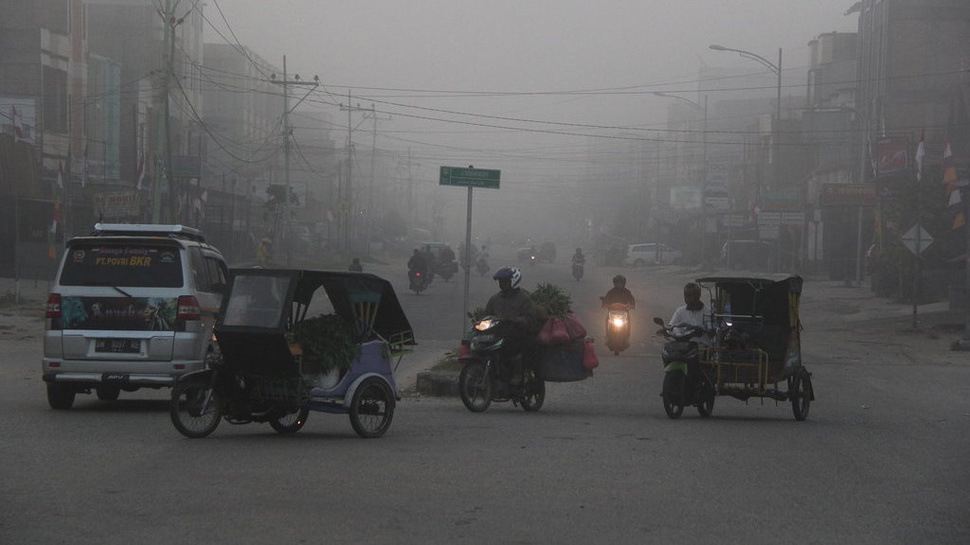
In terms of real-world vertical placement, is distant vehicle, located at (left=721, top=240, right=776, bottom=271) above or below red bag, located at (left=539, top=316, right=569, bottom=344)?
below

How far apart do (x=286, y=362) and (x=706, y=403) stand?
540cm

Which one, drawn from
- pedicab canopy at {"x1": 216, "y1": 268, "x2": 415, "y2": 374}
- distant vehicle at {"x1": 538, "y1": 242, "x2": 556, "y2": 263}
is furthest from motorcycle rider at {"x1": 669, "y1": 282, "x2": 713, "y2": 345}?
distant vehicle at {"x1": 538, "y1": 242, "x2": 556, "y2": 263}

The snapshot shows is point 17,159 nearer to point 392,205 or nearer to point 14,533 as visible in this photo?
point 14,533

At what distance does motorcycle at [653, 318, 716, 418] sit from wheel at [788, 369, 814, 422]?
2.97 ft

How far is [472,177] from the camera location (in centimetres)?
2227

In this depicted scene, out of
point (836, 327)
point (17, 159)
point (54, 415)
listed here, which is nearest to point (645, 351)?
point (836, 327)

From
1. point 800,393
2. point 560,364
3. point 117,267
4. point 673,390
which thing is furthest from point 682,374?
point 117,267

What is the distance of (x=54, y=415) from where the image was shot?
13797 mm

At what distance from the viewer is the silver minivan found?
14008 mm

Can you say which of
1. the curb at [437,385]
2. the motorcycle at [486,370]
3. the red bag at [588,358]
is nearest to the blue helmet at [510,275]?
the motorcycle at [486,370]

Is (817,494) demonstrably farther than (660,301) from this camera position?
No

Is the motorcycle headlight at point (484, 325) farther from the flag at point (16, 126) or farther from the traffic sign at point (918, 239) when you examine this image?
the flag at point (16, 126)

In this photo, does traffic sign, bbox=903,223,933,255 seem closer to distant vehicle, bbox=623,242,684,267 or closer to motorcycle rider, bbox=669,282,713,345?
motorcycle rider, bbox=669,282,713,345

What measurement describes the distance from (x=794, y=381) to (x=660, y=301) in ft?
115
